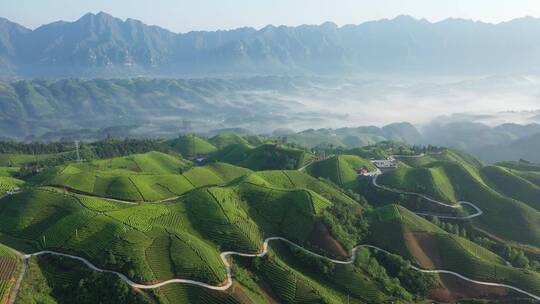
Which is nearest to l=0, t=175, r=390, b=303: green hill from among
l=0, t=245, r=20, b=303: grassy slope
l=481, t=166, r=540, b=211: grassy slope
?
l=0, t=245, r=20, b=303: grassy slope

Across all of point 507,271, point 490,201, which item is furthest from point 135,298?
point 490,201

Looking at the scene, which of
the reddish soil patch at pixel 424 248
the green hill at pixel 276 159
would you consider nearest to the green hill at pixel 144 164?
the green hill at pixel 276 159

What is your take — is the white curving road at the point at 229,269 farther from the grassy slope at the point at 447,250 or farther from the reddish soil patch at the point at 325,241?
the reddish soil patch at the point at 325,241

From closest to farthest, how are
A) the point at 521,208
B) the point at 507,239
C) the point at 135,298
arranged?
1. the point at 135,298
2. the point at 507,239
3. the point at 521,208

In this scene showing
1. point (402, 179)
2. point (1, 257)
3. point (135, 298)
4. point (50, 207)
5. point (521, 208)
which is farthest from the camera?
point (402, 179)

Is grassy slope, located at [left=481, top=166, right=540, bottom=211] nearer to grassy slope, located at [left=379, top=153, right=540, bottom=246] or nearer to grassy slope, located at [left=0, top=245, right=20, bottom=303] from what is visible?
grassy slope, located at [left=379, top=153, right=540, bottom=246]

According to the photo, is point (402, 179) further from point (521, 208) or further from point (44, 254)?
point (44, 254)

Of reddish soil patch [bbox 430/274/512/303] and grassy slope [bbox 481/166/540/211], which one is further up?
grassy slope [bbox 481/166/540/211]
